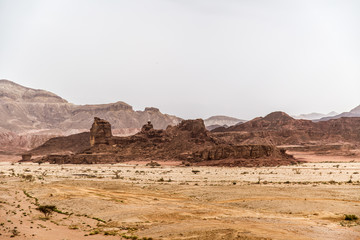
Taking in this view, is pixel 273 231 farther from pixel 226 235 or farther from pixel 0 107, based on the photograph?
pixel 0 107

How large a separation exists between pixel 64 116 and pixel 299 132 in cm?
13200

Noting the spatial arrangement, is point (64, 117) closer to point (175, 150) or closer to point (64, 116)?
point (64, 116)

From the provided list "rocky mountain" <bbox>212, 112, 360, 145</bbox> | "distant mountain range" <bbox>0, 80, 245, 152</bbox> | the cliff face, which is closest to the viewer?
"rocky mountain" <bbox>212, 112, 360, 145</bbox>

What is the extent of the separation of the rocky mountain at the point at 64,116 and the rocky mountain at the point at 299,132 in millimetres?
63032

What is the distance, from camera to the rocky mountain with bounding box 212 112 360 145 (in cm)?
10656

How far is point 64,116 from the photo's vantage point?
621 feet

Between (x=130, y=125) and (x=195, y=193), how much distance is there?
6186 inches

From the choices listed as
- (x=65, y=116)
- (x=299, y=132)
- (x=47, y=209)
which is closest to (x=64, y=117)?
(x=65, y=116)

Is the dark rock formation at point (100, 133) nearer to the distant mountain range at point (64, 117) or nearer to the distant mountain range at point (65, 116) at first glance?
the distant mountain range at point (64, 117)

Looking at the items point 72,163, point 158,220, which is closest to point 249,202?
point 158,220

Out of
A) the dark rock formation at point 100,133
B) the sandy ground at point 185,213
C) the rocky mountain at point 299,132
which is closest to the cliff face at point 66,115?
the rocky mountain at point 299,132

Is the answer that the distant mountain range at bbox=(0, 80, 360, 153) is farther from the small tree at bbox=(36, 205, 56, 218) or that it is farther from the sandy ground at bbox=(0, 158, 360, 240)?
the small tree at bbox=(36, 205, 56, 218)

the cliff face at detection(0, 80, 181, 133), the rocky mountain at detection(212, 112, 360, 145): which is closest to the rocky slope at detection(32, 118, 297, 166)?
the rocky mountain at detection(212, 112, 360, 145)

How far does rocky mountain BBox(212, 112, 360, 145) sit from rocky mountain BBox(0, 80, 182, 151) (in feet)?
207
